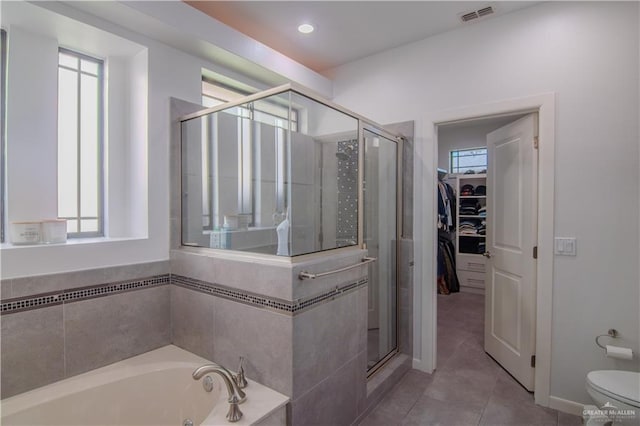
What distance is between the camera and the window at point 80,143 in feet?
6.42

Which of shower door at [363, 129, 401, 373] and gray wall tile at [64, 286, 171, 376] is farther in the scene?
shower door at [363, 129, 401, 373]

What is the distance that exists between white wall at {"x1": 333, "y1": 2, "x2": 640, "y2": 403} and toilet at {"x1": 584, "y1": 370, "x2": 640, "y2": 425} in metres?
0.29

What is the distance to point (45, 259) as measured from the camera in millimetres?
1683

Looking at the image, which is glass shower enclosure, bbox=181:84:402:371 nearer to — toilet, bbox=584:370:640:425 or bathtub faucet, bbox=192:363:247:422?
bathtub faucet, bbox=192:363:247:422

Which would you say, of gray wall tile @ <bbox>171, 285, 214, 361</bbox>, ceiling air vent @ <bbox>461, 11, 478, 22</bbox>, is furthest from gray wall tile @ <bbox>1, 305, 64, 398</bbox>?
ceiling air vent @ <bbox>461, 11, 478, 22</bbox>

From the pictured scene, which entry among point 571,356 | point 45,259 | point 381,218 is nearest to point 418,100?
point 381,218

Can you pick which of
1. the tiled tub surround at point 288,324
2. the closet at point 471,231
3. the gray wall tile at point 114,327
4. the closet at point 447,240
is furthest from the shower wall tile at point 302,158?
the closet at point 471,231

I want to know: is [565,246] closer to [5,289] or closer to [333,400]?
[333,400]

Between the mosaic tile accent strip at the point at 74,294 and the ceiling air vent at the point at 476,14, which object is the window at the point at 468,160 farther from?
the mosaic tile accent strip at the point at 74,294

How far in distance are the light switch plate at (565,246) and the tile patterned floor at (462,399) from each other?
108 cm

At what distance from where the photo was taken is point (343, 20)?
2363 mm

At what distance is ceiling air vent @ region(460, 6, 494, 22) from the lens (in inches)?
87.9

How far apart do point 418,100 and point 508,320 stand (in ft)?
6.59

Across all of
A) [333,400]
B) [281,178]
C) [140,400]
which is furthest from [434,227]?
[140,400]
